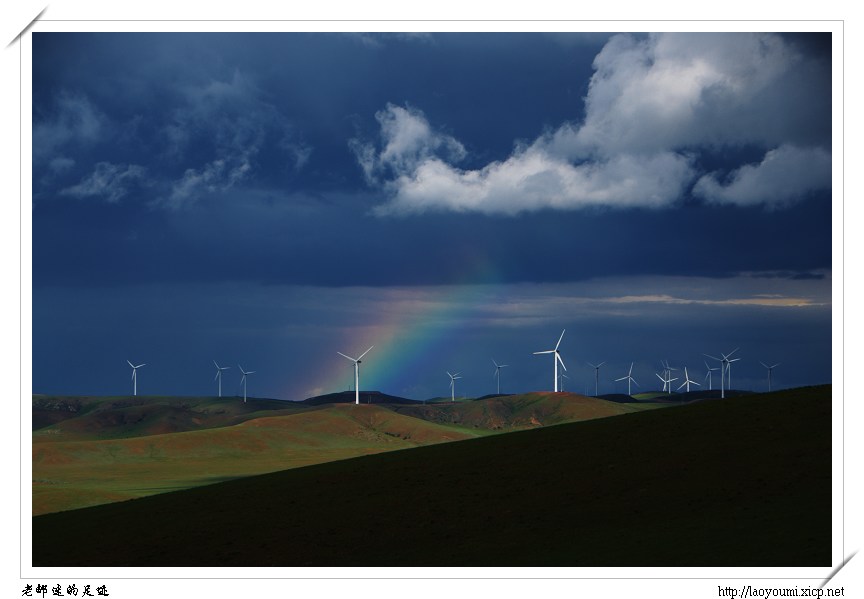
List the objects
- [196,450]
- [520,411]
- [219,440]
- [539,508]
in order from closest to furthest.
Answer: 1. [539,508]
2. [196,450]
3. [219,440]
4. [520,411]

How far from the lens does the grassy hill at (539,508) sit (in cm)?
3209

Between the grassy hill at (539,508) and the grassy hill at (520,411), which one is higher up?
the grassy hill at (539,508)

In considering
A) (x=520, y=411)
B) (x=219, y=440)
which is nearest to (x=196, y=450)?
(x=219, y=440)

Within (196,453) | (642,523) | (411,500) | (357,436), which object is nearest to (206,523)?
(411,500)

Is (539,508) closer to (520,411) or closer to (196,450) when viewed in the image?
(196,450)

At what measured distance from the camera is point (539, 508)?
38656 mm

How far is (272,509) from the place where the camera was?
43250 mm

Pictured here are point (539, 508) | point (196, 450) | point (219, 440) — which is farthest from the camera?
point (219, 440)

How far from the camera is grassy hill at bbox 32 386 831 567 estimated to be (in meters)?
32.1

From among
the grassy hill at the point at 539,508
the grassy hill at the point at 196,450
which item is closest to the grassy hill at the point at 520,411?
the grassy hill at the point at 196,450

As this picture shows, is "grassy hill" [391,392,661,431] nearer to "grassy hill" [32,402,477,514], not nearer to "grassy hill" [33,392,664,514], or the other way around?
"grassy hill" [33,392,664,514]

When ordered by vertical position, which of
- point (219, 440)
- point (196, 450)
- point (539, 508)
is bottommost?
point (196, 450)

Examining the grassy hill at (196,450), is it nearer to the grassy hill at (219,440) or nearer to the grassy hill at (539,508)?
the grassy hill at (219,440)
